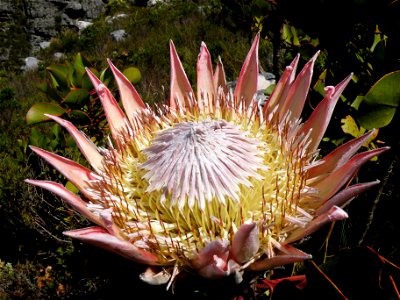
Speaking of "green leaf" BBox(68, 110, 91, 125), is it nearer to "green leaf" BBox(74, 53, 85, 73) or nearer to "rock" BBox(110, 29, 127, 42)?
"green leaf" BBox(74, 53, 85, 73)

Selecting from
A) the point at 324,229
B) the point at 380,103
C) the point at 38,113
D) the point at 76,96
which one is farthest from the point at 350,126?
the point at 38,113

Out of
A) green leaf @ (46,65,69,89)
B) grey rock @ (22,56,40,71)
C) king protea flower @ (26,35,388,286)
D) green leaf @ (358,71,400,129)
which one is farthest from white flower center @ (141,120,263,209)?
grey rock @ (22,56,40,71)

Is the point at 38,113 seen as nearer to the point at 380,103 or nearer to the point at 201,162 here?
the point at 201,162

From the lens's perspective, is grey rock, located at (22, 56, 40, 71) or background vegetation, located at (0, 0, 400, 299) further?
grey rock, located at (22, 56, 40, 71)

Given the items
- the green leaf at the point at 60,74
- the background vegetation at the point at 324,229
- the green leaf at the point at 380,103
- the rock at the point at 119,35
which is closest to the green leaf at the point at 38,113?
the background vegetation at the point at 324,229

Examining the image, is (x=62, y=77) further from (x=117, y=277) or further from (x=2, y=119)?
(x=2, y=119)

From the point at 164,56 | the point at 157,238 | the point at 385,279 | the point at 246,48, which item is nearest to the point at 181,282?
the point at 157,238
